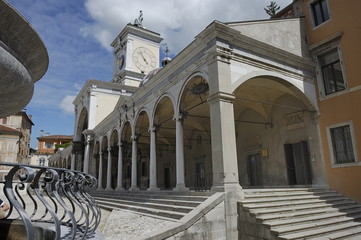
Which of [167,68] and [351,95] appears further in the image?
[167,68]

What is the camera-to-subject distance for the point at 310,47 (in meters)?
12.5

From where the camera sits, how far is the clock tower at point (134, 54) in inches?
1150

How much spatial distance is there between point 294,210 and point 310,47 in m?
7.94

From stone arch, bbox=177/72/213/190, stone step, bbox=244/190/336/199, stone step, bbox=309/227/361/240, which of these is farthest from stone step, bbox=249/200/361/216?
stone arch, bbox=177/72/213/190

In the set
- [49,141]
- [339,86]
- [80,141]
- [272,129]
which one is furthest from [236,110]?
[49,141]

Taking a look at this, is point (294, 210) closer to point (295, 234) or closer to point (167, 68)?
point (295, 234)

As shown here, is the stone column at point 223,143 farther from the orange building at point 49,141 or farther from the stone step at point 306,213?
the orange building at point 49,141

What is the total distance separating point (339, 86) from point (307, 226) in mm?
6915

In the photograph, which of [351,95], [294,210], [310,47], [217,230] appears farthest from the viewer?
[310,47]

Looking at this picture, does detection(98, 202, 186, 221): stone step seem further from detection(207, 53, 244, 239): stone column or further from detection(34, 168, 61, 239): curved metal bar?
detection(34, 168, 61, 239): curved metal bar

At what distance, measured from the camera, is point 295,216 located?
7586 mm

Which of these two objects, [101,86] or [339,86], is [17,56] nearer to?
[339,86]

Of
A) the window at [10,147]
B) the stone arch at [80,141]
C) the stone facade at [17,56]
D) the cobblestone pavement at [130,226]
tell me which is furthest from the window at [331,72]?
the window at [10,147]

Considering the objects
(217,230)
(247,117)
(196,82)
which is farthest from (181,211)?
(247,117)
